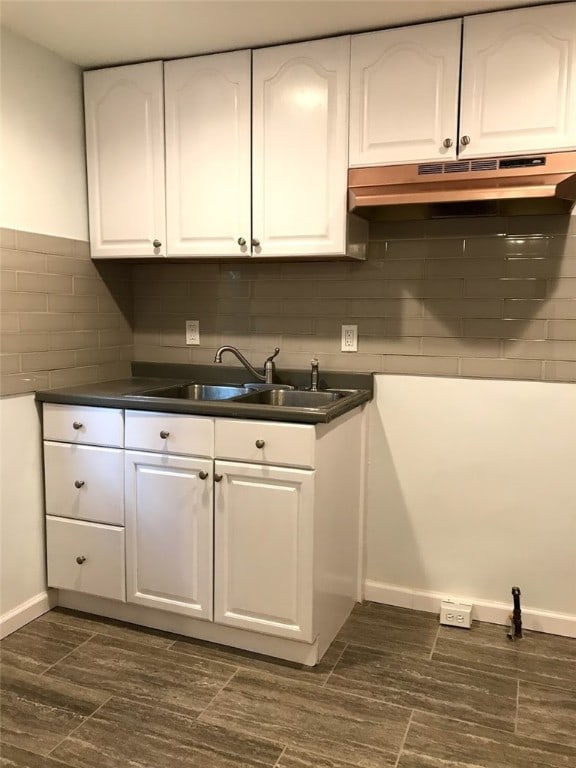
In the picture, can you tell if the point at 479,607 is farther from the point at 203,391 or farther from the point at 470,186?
the point at 470,186

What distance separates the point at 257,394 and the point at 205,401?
419mm

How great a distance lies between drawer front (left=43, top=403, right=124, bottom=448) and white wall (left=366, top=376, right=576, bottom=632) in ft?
3.53

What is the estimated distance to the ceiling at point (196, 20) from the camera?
7.14 feet

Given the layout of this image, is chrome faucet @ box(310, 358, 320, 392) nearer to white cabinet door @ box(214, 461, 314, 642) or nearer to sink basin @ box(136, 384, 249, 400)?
sink basin @ box(136, 384, 249, 400)

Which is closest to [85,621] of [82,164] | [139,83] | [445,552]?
[445,552]

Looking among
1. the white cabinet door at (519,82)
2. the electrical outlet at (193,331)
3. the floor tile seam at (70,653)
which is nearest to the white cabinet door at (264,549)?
the floor tile seam at (70,653)

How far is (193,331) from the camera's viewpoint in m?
3.05

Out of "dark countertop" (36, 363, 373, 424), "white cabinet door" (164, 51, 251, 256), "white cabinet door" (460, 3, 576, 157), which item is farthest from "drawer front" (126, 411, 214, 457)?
"white cabinet door" (460, 3, 576, 157)

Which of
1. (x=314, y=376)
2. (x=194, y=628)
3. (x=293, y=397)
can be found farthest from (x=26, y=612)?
(x=314, y=376)

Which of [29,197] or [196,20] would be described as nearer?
[196,20]

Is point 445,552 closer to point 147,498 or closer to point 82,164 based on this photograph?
point 147,498

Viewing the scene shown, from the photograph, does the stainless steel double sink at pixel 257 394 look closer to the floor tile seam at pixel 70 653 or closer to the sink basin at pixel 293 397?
the sink basin at pixel 293 397

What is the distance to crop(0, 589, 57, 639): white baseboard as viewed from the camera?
8.20 feet

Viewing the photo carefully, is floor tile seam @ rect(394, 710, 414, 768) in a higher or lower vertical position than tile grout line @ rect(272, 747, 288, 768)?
higher
